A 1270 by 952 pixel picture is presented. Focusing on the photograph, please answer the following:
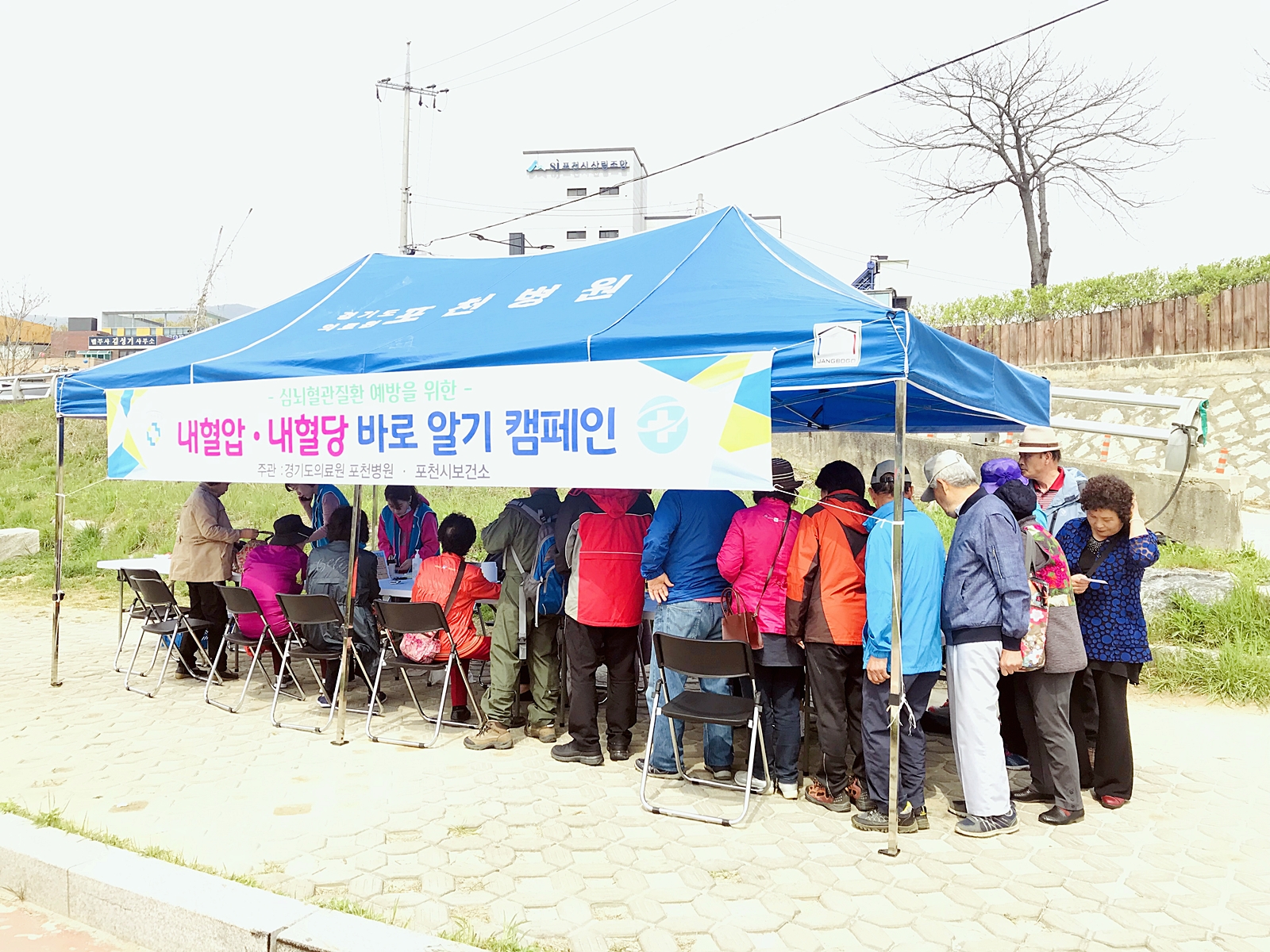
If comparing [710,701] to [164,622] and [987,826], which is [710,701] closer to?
[987,826]

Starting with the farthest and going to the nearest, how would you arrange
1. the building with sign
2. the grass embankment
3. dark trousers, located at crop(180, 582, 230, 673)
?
1. the building with sign
2. the grass embankment
3. dark trousers, located at crop(180, 582, 230, 673)

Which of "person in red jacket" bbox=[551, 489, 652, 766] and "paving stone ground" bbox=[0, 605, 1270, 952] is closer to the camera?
"paving stone ground" bbox=[0, 605, 1270, 952]

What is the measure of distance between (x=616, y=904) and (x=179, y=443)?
4.02 m

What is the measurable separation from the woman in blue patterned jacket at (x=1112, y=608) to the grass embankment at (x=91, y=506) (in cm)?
631

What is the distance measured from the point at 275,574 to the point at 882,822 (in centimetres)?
432

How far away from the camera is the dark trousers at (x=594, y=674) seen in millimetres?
4859

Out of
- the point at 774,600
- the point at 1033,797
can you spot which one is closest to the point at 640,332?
the point at 774,600

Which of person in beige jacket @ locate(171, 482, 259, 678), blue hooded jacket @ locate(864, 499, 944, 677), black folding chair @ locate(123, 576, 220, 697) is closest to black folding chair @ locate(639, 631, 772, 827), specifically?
blue hooded jacket @ locate(864, 499, 944, 677)

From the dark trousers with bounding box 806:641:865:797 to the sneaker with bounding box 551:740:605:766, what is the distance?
48.8 inches

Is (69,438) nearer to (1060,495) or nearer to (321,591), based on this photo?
(321,591)

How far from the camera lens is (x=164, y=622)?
6.54m

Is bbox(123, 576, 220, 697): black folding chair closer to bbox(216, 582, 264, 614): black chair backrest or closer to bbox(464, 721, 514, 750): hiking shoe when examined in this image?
bbox(216, 582, 264, 614): black chair backrest

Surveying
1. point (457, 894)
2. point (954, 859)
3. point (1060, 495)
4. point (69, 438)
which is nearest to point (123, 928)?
point (457, 894)

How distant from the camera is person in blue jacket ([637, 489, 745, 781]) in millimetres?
4516
